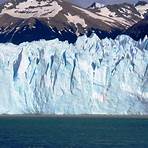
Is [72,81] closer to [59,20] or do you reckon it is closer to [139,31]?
[139,31]

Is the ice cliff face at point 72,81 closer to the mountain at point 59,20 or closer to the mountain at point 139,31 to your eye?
the mountain at point 139,31

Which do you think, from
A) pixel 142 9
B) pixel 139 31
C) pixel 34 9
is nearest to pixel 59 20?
pixel 34 9

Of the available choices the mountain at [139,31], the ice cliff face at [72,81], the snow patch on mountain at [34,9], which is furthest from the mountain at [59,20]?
the ice cliff face at [72,81]

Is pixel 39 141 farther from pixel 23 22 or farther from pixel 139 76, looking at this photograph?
pixel 23 22

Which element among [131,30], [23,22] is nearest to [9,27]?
[23,22]

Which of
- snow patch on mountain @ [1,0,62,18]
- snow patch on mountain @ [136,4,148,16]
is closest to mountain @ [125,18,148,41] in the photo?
snow patch on mountain @ [1,0,62,18]
